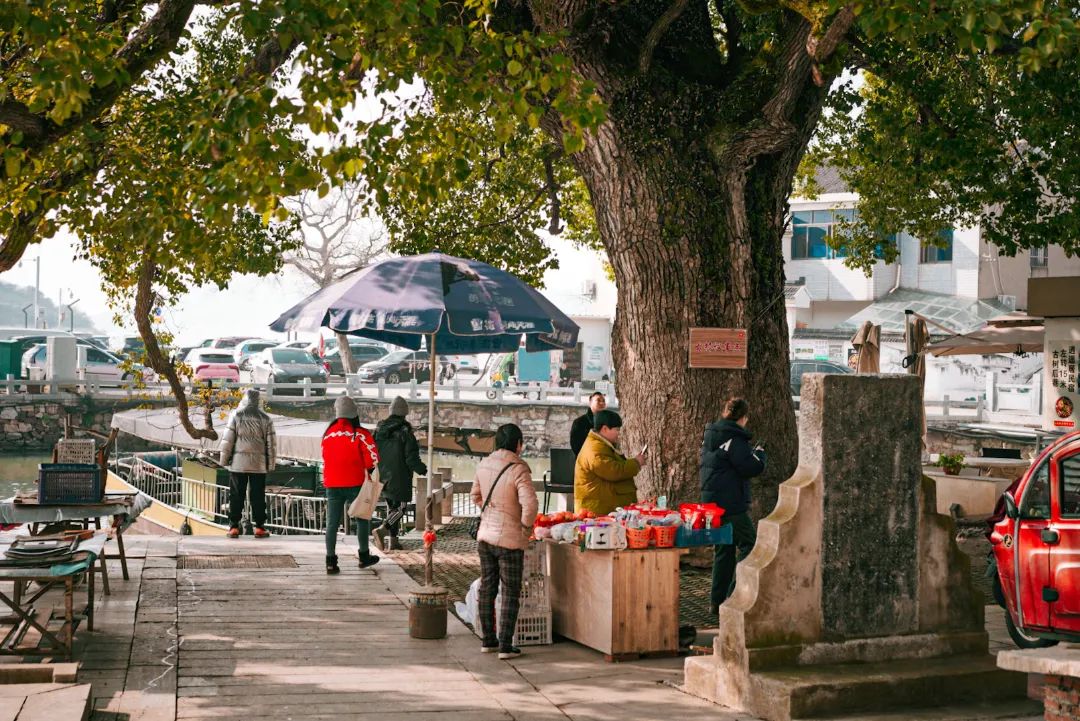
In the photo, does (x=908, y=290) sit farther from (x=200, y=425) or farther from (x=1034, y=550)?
(x=1034, y=550)

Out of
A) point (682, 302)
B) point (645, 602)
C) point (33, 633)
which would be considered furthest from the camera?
point (682, 302)

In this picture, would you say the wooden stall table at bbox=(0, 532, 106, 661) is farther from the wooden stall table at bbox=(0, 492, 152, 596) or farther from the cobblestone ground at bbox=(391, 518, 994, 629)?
the cobblestone ground at bbox=(391, 518, 994, 629)

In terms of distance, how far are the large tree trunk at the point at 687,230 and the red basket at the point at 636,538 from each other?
137 inches

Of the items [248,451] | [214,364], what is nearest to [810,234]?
[214,364]

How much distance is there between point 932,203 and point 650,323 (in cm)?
974

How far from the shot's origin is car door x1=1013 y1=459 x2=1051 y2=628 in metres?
8.22

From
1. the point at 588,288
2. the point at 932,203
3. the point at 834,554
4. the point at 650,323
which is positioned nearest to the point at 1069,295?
the point at 932,203

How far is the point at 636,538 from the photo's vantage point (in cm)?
868

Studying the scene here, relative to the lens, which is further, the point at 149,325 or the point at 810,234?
the point at 810,234

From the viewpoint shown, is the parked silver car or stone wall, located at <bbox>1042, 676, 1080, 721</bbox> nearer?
stone wall, located at <bbox>1042, 676, 1080, 721</bbox>

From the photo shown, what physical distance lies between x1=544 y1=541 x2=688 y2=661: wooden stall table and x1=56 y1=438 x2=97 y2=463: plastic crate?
4.97m

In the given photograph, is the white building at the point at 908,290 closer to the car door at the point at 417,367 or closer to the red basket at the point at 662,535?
the car door at the point at 417,367

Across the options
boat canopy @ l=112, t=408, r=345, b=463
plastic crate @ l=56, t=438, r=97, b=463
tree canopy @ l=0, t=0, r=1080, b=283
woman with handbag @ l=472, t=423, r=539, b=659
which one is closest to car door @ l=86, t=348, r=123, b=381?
boat canopy @ l=112, t=408, r=345, b=463

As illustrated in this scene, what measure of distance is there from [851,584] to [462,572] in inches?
220
